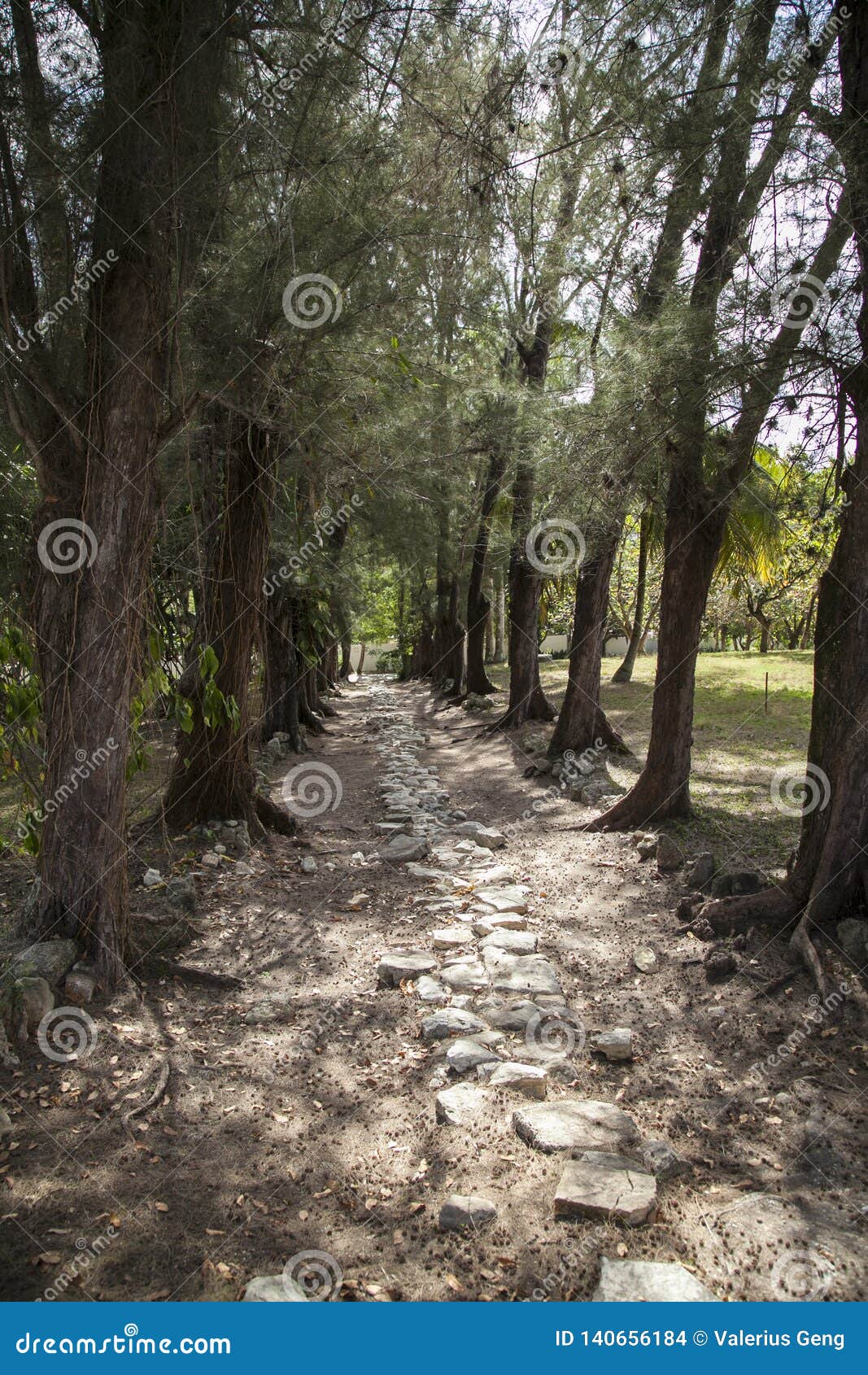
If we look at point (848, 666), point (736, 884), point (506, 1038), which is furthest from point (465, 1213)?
point (848, 666)

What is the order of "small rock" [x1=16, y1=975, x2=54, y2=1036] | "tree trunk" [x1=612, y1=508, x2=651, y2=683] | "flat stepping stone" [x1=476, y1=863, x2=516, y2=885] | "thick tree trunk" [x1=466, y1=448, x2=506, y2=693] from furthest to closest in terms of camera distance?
1. "thick tree trunk" [x1=466, y1=448, x2=506, y2=693]
2. "tree trunk" [x1=612, y1=508, x2=651, y2=683]
3. "flat stepping stone" [x1=476, y1=863, x2=516, y2=885]
4. "small rock" [x1=16, y1=975, x2=54, y2=1036]

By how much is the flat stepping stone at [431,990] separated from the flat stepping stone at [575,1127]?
1.14 m

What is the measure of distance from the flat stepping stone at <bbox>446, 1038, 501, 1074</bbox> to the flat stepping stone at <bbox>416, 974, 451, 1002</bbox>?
21.6 inches

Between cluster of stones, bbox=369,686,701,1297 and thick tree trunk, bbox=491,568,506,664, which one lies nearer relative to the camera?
cluster of stones, bbox=369,686,701,1297

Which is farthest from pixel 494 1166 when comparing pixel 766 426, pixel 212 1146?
pixel 766 426

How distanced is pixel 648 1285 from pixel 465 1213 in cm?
60

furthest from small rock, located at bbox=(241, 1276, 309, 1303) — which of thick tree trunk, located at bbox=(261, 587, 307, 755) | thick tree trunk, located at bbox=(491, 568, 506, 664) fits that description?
thick tree trunk, located at bbox=(491, 568, 506, 664)

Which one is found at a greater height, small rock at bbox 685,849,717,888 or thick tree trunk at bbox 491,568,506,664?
thick tree trunk at bbox 491,568,506,664

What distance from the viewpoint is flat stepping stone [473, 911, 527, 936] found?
550 centimetres

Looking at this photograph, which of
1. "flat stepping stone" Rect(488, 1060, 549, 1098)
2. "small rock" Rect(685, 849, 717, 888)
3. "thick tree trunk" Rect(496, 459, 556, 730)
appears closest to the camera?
"flat stepping stone" Rect(488, 1060, 549, 1098)

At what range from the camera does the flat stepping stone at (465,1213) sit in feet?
9.10

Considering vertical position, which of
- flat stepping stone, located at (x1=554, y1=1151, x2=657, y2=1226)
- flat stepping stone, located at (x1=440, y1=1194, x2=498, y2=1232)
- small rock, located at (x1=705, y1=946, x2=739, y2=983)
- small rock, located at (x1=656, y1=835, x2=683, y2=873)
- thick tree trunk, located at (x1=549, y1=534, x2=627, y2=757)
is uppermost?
thick tree trunk, located at (x1=549, y1=534, x2=627, y2=757)

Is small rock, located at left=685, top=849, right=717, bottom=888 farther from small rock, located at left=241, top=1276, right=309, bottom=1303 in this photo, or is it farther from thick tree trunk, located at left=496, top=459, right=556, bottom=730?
thick tree trunk, located at left=496, top=459, right=556, bottom=730

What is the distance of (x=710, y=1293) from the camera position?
2.46 metres
